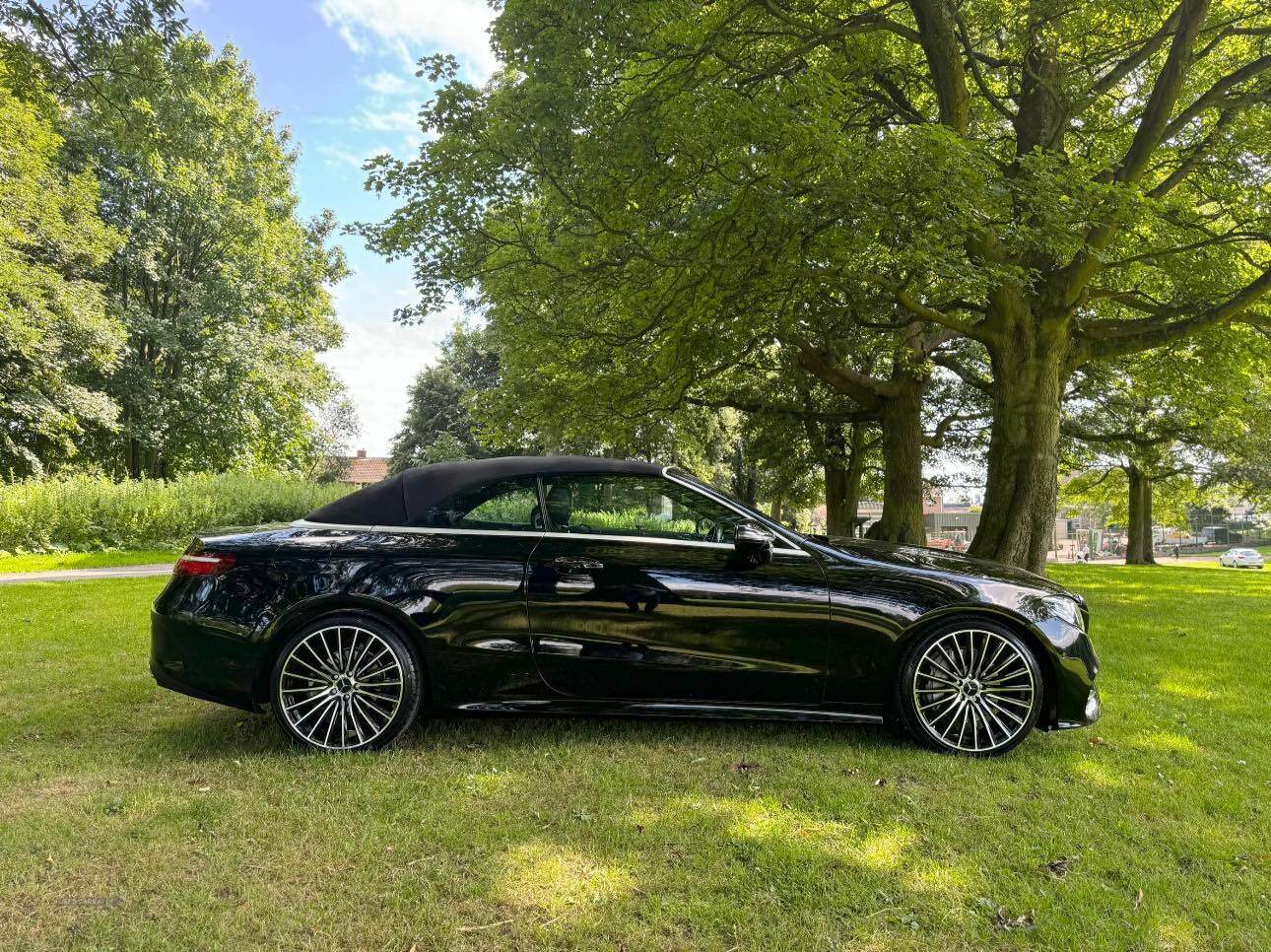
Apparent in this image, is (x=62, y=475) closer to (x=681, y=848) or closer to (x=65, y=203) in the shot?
(x=65, y=203)

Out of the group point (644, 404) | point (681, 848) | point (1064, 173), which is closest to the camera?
point (681, 848)

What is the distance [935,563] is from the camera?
4.50 metres

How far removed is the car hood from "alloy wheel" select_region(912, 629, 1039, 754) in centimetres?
34

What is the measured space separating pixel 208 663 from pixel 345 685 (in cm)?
70

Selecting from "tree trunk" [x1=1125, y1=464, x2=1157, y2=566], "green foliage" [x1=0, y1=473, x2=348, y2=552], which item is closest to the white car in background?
"tree trunk" [x1=1125, y1=464, x2=1157, y2=566]

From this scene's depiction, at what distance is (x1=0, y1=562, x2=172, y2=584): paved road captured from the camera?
1316 cm

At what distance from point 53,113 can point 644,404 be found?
9.28 meters

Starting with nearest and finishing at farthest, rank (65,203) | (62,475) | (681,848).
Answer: (681,848), (65,203), (62,475)

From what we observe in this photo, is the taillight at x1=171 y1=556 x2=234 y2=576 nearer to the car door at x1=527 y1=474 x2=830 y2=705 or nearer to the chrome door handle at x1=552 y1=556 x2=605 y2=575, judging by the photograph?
the car door at x1=527 y1=474 x2=830 y2=705

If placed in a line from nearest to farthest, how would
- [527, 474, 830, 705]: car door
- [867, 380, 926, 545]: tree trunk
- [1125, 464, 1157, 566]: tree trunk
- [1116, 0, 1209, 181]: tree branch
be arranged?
[527, 474, 830, 705]: car door → [1116, 0, 1209, 181]: tree branch → [867, 380, 926, 545]: tree trunk → [1125, 464, 1157, 566]: tree trunk

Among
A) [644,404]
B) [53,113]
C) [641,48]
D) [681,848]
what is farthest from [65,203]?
[681,848]

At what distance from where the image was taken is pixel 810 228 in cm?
867

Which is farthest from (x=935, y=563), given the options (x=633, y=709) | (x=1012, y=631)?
(x=633, y=709)

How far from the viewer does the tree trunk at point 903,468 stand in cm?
1424
